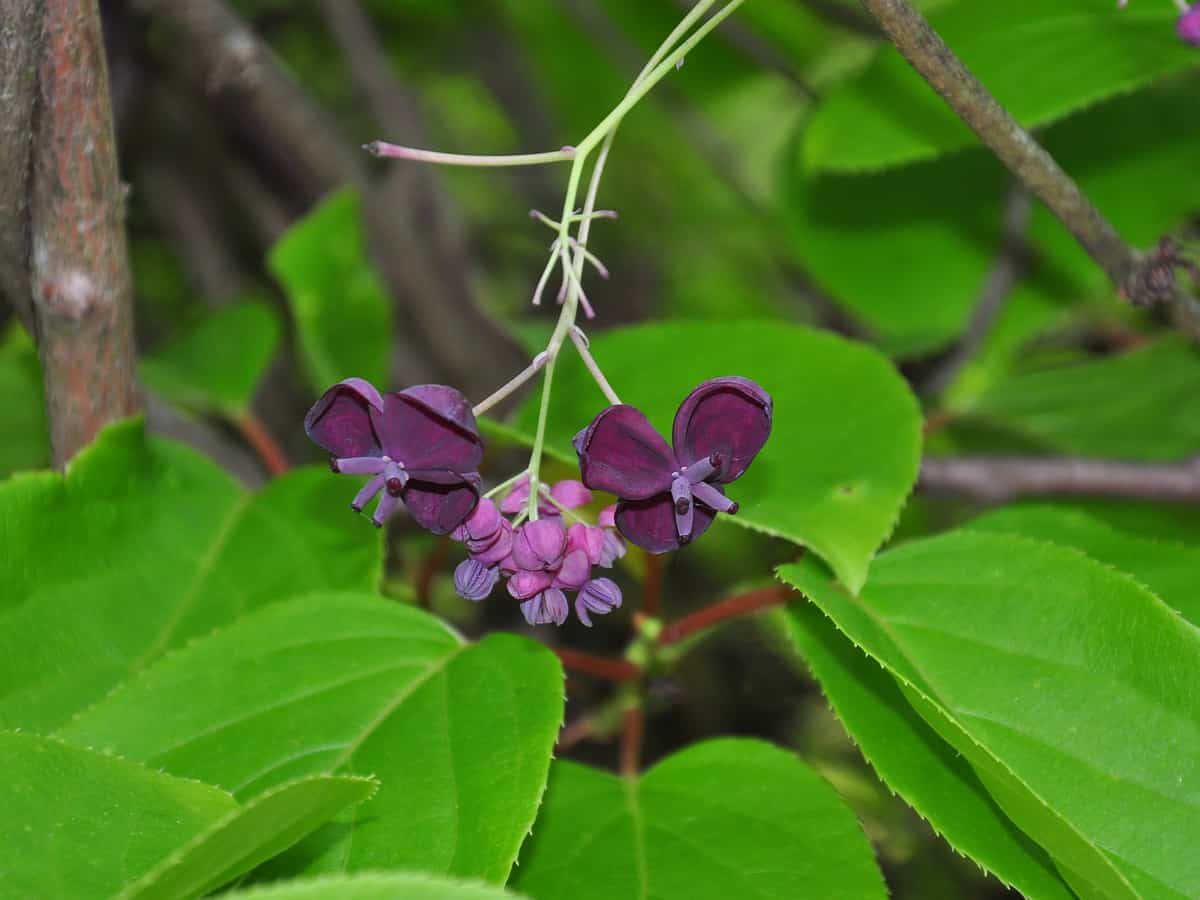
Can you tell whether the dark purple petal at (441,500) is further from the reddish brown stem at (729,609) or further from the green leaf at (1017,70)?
the green leaf at (1017,70)

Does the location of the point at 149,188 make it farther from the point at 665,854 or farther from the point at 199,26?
the point at 665,854

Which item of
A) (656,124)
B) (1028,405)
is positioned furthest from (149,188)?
(1028,405)

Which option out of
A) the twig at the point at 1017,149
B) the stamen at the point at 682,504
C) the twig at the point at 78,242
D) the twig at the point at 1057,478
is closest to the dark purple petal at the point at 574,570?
the stamen at the point at 682,504

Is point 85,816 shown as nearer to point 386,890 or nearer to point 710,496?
point 386,890

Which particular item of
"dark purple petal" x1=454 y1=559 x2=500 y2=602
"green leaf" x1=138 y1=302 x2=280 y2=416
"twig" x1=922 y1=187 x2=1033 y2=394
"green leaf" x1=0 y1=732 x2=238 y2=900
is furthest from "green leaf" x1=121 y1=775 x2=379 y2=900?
"twig" x1=922 y1=187 x2=1033 y2=394

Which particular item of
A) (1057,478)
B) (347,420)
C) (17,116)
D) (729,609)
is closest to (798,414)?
(729,609)

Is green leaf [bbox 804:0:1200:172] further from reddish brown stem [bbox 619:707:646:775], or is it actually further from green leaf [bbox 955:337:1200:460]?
reddish brown stem [bbox 619:707:646:775]
